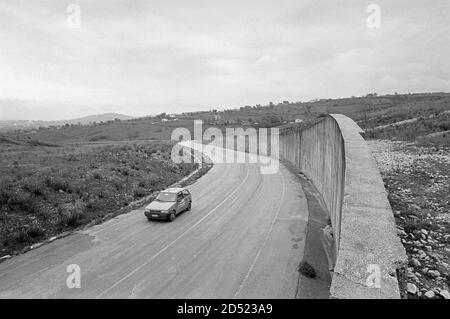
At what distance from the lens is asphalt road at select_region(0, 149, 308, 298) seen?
36.6 feet

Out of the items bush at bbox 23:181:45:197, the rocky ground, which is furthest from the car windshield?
the rocky ground

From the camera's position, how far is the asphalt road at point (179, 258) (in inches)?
439

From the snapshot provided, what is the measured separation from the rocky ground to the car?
1212 cm

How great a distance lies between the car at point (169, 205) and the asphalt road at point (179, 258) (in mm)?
486

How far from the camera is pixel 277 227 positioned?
58.0 feet

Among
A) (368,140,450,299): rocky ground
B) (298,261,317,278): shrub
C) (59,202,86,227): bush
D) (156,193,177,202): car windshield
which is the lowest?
(298,261,317,278): shrub

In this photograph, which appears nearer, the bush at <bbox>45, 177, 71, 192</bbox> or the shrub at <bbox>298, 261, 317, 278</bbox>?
the shrub at <bbox>298, 261, 317, 278</bbox>

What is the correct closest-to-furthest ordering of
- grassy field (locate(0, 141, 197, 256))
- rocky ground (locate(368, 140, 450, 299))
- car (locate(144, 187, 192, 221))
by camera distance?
rocky ground (locate(368, 140, 450, 299)) < grassy field (locate(0, 141, 197, 256)) < car (locate(144, 187, 192, 221))

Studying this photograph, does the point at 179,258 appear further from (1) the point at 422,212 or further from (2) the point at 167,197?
(1) the point at 422,212

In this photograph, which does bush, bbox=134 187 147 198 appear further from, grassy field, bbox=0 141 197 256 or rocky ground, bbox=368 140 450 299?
rocky ground, bbox=368 140 450 299

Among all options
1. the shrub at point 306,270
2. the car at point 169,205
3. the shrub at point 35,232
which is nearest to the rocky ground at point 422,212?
the shrub at point 306,270

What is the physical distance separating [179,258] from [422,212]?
9653 mm

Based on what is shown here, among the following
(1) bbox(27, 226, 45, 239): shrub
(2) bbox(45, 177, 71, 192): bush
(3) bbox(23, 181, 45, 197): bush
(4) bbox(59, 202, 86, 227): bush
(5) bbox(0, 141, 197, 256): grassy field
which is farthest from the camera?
(2) bbox(45, 177, 71, 192): bush
